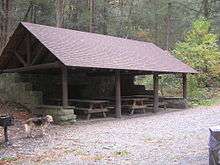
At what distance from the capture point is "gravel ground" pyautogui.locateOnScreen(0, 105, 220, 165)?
8.71 meters

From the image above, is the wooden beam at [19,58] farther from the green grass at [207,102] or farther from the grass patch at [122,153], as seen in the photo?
the green grass at [207,102]

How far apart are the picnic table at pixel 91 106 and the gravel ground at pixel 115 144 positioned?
1303 mm

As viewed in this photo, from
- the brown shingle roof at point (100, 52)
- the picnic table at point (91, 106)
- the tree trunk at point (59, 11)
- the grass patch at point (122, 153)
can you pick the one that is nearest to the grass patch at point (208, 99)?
the brown shingle roof at point (100, 52)

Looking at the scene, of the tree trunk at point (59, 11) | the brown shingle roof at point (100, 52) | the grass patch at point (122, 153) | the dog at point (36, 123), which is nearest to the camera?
the grass patch at point (122, 153)

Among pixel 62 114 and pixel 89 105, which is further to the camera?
pixel 89 105

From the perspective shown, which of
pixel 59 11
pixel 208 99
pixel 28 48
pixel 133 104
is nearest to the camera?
pixel 28 48

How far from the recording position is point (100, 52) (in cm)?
1850

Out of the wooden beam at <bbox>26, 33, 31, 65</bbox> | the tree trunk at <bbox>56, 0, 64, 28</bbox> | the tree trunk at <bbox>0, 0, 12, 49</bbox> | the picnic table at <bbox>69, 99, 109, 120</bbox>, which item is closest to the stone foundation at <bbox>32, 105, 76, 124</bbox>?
the picnic table at <bbox>69, 99, 109, 120</bbox>

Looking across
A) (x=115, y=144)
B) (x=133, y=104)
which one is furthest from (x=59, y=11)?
(x=115, y=144)

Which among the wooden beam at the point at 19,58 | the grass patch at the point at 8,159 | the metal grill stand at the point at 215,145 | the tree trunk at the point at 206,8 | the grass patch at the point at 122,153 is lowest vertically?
the grass patch at the point at 122,153

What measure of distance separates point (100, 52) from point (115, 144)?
8376 millimetres

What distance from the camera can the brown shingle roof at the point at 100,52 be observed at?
52.5ft

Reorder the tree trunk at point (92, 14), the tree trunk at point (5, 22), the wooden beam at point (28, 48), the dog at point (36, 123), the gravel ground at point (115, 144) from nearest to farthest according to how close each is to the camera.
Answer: the gravel ground at point (115, 144)
the dog at point (36, 123)
the wooden beam at point (28, 48)
the tree trunk at point (5, 22)
the tree trunk at point (92, 14)

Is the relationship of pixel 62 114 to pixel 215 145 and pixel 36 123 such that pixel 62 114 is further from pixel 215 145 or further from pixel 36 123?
pixel 215 145
